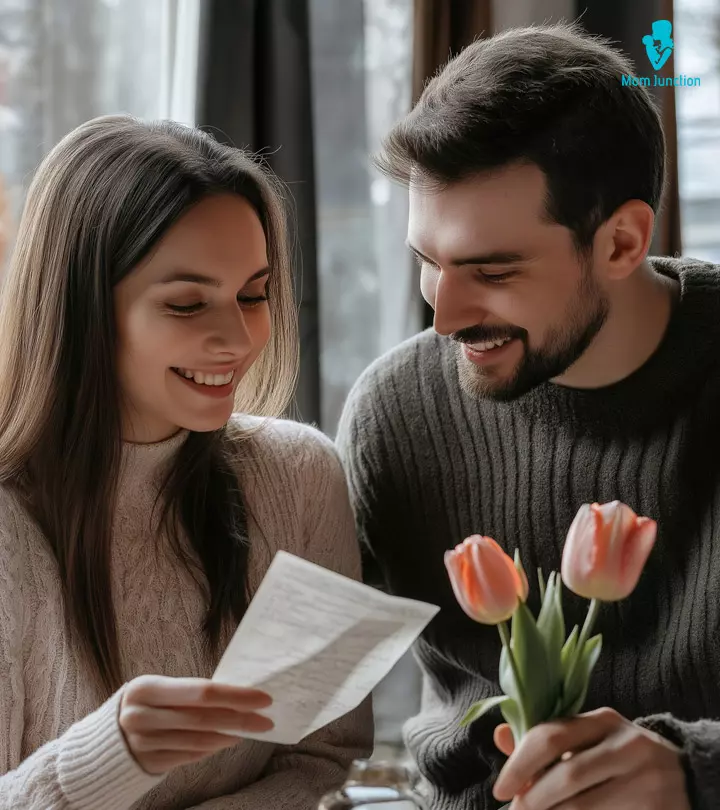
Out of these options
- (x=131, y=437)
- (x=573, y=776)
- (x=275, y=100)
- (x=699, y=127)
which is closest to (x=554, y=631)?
(x=573, y=776)

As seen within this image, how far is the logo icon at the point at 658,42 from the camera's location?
2092 mm

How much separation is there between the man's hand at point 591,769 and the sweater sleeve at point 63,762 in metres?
0.38

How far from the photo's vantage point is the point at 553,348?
146 centimetres

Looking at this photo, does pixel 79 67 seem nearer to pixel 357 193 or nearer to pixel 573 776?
pixel 357 193

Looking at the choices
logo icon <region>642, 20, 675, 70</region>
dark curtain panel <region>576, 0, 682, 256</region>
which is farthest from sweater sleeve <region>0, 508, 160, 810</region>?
logo icon <region>642, 20, 675, 70</region>

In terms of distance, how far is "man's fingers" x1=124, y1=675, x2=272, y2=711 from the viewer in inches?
39.4

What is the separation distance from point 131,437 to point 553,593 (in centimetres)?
64

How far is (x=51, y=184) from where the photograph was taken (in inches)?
52.9

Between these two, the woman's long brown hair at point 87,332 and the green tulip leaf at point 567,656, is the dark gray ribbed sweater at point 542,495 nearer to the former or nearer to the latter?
the woman's long brown hair at point 87,332

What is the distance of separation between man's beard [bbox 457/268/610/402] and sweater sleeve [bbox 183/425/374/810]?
25cm

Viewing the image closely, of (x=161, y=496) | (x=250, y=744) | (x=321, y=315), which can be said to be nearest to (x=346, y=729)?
(x=250, y=744)

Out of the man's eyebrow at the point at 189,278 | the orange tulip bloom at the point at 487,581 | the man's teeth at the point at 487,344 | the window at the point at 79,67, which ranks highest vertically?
the window at the point at 79,67

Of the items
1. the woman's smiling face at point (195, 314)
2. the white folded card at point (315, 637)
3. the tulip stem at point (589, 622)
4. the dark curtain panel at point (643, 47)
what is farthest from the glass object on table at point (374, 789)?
the dark curtain panel at point (643, 47)

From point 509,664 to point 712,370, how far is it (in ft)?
2.15
